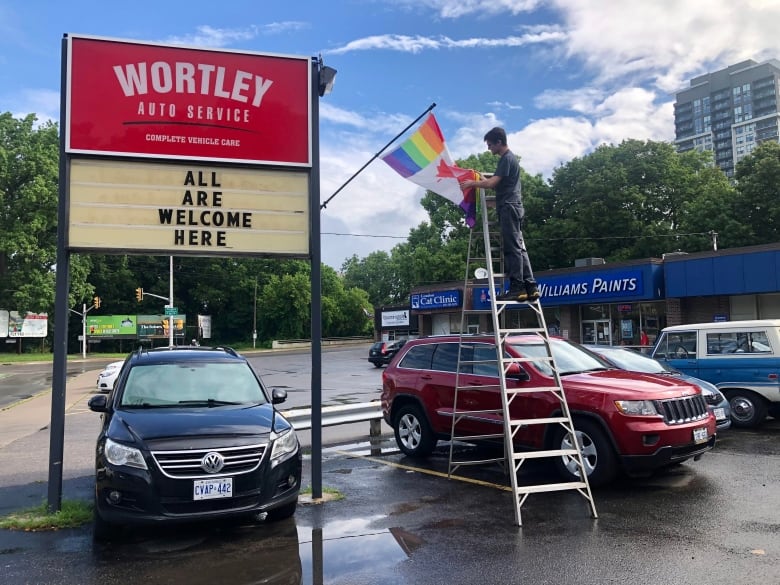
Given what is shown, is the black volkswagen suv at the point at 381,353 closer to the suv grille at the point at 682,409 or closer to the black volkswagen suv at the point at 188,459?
the suv grille at the point at 682,409

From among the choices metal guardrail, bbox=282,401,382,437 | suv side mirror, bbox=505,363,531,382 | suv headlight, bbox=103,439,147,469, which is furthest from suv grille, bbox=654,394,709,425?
suv headlight, bbox=103,439,147,469

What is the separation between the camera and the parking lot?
15.4ft

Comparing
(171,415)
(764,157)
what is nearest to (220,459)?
(171,415)

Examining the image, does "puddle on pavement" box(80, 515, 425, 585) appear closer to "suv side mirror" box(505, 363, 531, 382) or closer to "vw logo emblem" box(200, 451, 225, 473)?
"vw logo emblem" box(200, 451, 225, 473)

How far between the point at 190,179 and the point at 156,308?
81.1 m

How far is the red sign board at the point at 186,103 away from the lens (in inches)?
263

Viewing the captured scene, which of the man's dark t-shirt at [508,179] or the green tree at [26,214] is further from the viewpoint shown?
the green tree at [26,214]

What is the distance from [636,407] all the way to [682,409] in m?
0.70

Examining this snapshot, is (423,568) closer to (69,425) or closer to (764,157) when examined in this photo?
(69,425)

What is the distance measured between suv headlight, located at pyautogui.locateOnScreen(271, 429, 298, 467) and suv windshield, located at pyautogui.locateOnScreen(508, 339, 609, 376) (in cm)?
351

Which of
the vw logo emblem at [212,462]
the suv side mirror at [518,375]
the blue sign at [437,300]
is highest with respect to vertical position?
the blue sign at [437,300]

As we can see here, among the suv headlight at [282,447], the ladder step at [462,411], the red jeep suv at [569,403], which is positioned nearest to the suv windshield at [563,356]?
the red jeep suv at [569,403]

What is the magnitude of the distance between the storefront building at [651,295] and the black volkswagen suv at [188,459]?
49.9ft

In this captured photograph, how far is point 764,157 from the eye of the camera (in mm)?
39469
